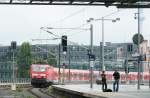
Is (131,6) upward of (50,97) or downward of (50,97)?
upward

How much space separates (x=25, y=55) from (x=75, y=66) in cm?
1798

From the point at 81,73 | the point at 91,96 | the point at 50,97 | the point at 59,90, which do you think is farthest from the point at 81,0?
the point at 81,73

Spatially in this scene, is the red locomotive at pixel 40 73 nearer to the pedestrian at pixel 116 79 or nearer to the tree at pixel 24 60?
the pedestrian at pixel 116 79

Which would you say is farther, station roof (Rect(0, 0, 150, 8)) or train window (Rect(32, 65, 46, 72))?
train window (Rect(32, 65, 46, 72))

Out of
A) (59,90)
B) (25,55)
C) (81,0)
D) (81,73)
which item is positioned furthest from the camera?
(25,55)

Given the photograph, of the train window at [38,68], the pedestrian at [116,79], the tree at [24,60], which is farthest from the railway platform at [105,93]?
the tree at [24,60]

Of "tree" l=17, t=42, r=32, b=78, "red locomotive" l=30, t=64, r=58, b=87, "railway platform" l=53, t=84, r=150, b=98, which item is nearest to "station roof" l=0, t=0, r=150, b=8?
"railway platform" l=53, t=84, r=150, b=98

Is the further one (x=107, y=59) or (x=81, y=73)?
(x=107, y=59)

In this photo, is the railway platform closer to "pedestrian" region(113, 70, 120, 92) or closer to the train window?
"pedestrian" region(113, 70, 120, 92)

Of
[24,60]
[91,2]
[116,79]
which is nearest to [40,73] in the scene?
[116,79]

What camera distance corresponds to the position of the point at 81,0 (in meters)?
35.5

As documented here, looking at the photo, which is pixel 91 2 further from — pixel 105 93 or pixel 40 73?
pixel 40 73

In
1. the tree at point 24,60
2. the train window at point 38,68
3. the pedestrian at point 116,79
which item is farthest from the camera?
the tree at point 24,60

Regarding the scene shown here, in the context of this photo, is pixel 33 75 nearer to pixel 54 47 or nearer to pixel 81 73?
pixel 81 73
